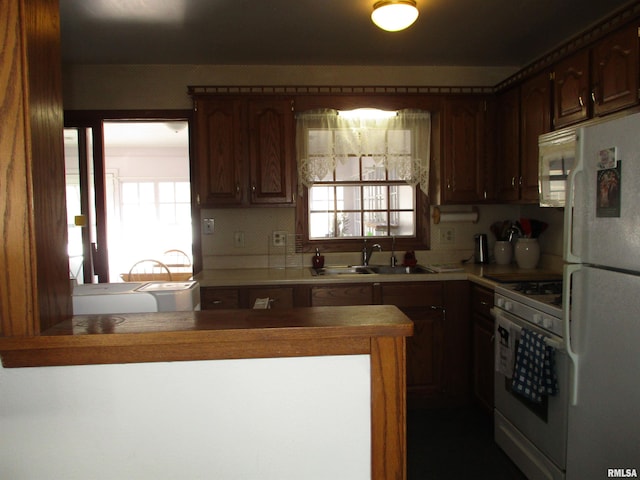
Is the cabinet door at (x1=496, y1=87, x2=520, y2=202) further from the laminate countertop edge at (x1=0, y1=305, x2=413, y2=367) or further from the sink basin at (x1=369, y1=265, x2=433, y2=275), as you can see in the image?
the laminate countertop edge at (x1=0, y1=305, x2=413, y2=367)

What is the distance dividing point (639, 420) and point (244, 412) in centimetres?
135

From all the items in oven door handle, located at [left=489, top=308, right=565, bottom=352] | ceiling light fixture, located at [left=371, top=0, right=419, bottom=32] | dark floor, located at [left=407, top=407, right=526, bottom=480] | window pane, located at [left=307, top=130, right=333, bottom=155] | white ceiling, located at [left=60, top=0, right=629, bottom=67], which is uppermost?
white ceiling, located at [left=60, top=0, right=629, bottom=67]

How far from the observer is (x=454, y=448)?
101 inches

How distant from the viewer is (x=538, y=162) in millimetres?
2742

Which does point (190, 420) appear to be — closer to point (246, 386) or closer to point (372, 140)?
point (246, 386)

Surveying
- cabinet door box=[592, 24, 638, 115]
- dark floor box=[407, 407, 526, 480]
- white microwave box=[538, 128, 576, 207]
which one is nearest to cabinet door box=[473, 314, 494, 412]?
dark floor box=[407, 407, 526, 480]

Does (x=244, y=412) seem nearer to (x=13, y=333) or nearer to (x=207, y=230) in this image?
(x=13, y=333)

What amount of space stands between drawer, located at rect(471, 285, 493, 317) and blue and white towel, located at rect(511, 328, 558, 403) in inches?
21.4

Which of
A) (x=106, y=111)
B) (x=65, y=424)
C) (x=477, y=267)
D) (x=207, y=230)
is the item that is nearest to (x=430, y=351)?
(x=477, y=267)

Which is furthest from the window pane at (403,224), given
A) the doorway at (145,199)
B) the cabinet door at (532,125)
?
the doorway at (145,199)

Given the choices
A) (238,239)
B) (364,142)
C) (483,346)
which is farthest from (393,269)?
(238,239)

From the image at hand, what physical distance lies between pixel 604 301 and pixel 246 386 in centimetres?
137

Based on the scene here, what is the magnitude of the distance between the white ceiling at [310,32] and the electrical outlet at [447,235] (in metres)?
1.28

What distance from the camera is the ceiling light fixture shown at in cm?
220
